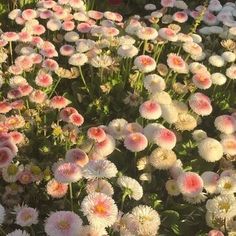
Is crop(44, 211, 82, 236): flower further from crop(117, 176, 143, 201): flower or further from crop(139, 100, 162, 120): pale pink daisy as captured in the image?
crop(139, 100, 162, 120): pale pink daisy

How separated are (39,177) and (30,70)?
1.17m

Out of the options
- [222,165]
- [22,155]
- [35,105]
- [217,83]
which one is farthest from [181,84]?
[22,155]

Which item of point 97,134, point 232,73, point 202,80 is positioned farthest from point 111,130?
point 232,73

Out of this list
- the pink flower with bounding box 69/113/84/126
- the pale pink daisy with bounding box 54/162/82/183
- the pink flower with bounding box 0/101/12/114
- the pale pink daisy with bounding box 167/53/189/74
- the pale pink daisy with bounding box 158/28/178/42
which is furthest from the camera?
the pale pink daisy with bounding box 158/28/178/42

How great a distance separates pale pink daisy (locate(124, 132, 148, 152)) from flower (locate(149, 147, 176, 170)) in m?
0.10

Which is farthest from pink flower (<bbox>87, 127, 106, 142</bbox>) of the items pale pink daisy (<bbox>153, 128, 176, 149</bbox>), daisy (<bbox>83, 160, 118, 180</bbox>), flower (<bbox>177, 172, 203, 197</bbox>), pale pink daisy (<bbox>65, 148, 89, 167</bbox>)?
flower (<bbox>177, 172, 203, 197</bbox>)

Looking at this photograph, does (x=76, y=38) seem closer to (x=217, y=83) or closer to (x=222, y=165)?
(x=217, y=83)

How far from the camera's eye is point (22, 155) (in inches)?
129

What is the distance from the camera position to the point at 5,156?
2.90m

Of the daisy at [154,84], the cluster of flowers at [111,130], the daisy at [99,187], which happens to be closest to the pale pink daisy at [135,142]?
the cluster of flowers at [111,130]

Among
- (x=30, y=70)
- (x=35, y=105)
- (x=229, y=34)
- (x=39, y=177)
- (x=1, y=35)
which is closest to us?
(x=39, y=177)

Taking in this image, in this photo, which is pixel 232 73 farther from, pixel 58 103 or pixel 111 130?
pixel 58 103

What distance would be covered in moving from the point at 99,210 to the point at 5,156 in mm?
837

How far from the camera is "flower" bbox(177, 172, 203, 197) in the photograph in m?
2.78
